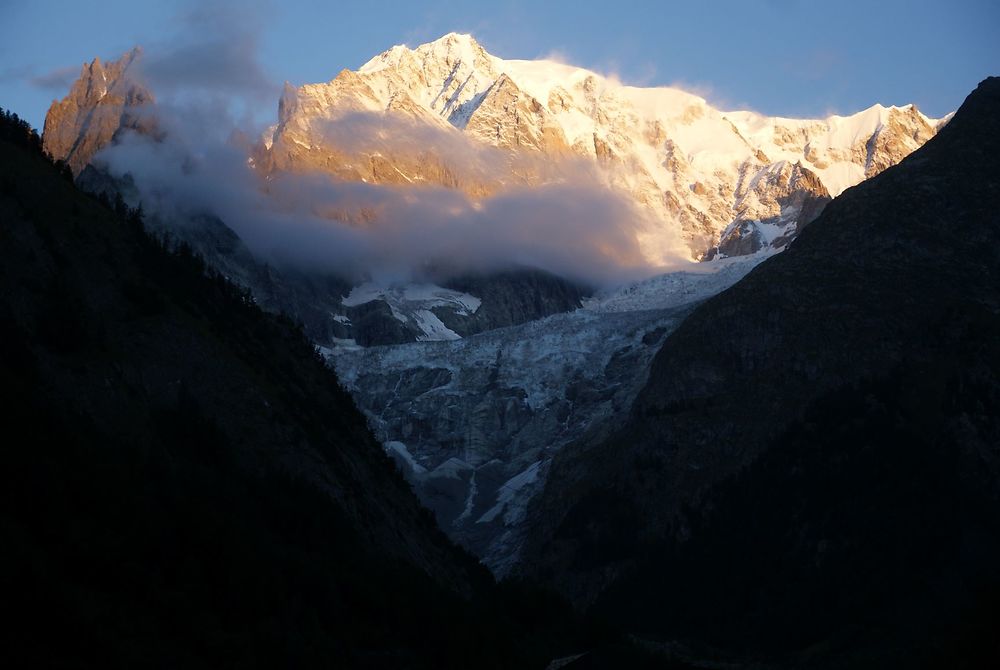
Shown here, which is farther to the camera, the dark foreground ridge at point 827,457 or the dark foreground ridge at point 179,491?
the dark foreground ridge at point 827,457

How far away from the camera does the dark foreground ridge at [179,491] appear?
62281 millimetres

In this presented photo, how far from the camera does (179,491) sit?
7706 cm

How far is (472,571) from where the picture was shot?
4690 inches

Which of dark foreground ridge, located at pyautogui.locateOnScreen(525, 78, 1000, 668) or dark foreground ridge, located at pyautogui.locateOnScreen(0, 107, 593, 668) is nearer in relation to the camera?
dark foreground ridge, located at pyautogui.locateOnScreen(0, 107, 593, 668)

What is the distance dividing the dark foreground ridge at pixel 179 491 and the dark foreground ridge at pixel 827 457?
34769 millimetres

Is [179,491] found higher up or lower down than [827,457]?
lower down

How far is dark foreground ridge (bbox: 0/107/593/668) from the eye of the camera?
62281 millimetres

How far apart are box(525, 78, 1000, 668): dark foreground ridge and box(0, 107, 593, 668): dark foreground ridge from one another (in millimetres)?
34769

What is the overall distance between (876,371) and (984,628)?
305 feet

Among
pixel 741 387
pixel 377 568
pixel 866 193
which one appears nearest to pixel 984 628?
pixel 377 568

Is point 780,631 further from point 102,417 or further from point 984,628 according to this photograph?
point 102,417

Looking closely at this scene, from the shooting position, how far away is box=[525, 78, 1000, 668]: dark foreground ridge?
140875 millimetres

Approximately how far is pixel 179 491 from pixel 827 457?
96.3 meters

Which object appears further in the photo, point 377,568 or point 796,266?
point 796,266
